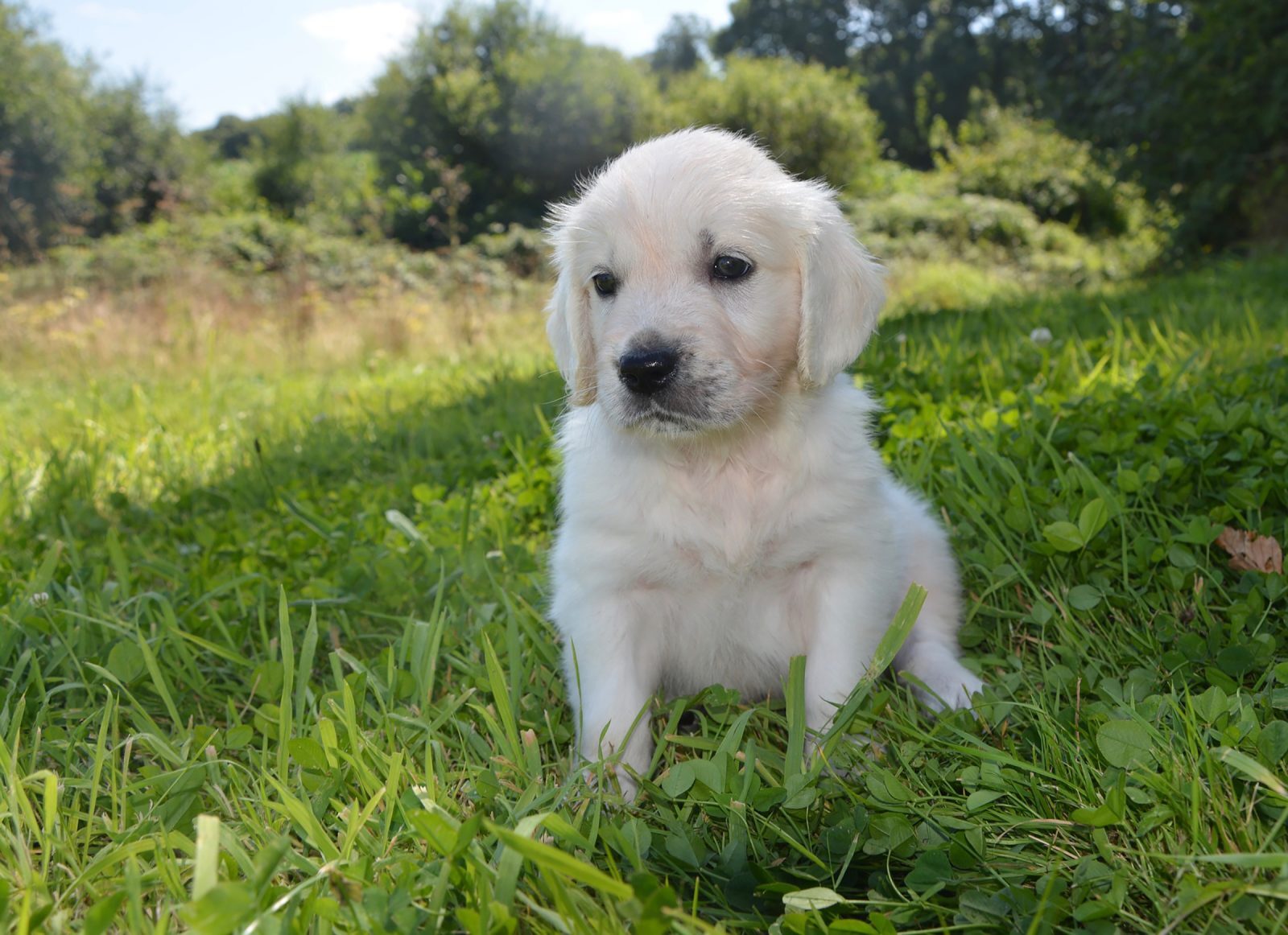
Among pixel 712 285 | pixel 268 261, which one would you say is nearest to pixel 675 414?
pixel 712 285

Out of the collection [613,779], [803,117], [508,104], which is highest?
[508,104]

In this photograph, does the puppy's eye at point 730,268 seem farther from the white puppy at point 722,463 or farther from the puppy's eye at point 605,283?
the puppy's eye at point 605,283

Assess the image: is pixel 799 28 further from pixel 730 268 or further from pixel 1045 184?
pixel 730 268

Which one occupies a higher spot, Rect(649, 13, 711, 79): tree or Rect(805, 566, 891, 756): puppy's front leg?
Rect(649, 13, 711, 79): tree

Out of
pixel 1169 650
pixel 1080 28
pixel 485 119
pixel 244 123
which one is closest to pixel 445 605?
pixel 1169 650

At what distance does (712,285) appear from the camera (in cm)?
209

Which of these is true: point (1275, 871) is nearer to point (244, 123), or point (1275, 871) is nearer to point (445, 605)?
point (445, 605)

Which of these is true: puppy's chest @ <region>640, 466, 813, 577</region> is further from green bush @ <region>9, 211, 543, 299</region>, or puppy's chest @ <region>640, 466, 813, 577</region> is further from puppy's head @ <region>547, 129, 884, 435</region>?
green bush @ <region>9, 211, 543, 299</region>

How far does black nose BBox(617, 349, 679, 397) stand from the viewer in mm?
1911

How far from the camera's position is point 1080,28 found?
11016 mm

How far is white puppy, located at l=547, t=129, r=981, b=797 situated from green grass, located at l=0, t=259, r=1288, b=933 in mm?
149

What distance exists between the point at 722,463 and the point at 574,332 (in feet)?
1.70

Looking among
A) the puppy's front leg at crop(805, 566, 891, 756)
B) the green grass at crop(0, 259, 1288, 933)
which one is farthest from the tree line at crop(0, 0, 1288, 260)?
the puppy's front leg at crop(805, 566, 891, 756)

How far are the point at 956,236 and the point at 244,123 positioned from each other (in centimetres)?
4646
